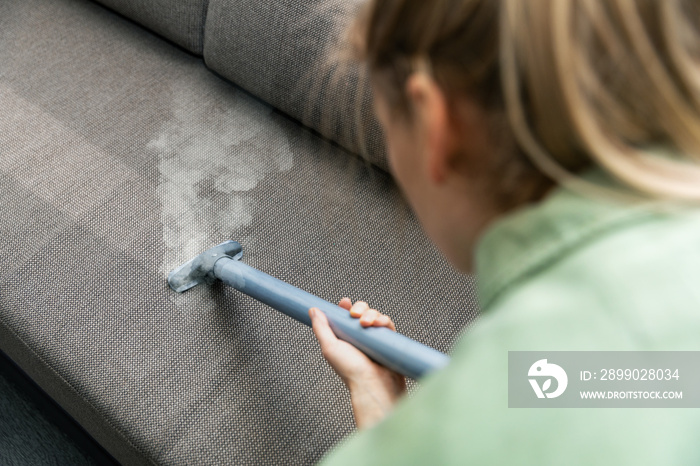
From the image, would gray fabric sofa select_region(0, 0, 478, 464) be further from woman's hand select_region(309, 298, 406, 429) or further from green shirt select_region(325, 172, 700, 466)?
green shirt select_region(325, 172, 700, 466)

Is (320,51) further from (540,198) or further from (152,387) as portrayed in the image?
(540,198)

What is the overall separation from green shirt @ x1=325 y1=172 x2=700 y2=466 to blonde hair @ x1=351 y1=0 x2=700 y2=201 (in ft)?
0.10

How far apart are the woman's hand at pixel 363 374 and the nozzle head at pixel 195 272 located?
26 centimetres

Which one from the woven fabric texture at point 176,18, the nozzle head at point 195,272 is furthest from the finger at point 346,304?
the woven fabric texture at point 176,18

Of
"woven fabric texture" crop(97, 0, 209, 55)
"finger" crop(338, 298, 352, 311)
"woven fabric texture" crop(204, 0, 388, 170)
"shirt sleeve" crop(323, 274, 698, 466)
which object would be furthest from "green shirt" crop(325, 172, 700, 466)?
"woven fabric texture" crop(97, 0, 209, 55)

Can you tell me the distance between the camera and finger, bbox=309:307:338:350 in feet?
2.87

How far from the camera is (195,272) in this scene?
3.51 ft

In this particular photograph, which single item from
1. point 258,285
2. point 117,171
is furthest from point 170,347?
point 117,171

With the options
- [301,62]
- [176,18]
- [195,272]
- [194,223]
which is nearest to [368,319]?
[195,272]

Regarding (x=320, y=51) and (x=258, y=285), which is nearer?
(x=258, y=285)

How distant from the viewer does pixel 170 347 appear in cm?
100

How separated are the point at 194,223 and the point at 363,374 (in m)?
0.50

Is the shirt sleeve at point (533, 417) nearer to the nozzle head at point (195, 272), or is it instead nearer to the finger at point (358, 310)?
the finger at point (358, 310)

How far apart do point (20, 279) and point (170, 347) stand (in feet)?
1.04
